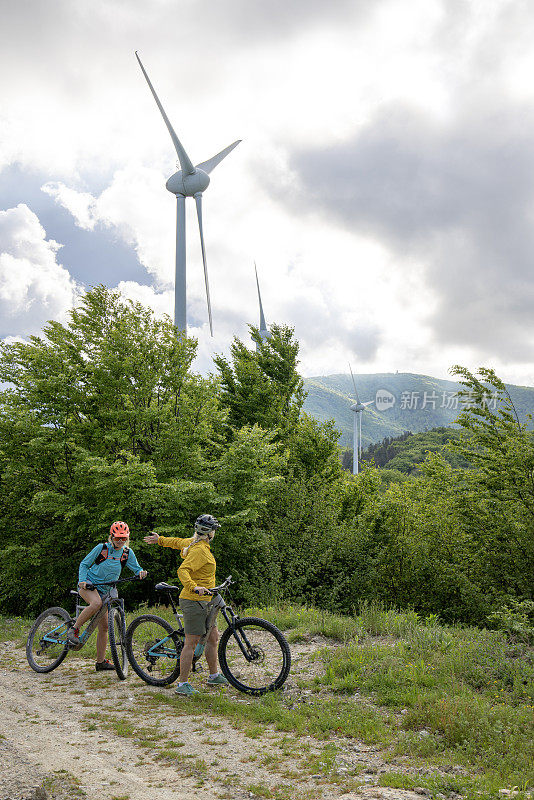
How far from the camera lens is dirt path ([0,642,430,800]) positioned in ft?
13.7

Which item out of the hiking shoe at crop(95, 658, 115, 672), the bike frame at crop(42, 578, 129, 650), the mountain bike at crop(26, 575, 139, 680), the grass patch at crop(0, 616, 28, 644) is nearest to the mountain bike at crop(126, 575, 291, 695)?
the mountain bike at crop(26, 575, 139, 680)

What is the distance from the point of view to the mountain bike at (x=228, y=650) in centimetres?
645

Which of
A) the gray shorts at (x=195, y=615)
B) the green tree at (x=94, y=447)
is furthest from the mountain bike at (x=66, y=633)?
the green tree at (x=94, y=447)

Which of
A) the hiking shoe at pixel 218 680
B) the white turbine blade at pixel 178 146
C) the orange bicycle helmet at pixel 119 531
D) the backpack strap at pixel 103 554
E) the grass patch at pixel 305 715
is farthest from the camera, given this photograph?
the white turbine blade at pixel 178 146

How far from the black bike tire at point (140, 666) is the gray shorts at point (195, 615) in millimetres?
692

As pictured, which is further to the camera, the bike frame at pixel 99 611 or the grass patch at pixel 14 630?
the grass patch at pixel 14 630

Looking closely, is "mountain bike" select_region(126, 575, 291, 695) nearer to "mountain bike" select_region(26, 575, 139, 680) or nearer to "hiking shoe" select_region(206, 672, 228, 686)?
"hiking shoe" select_region(206, 672, 228, 686)

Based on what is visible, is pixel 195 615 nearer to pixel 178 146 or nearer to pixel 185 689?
pixel 185 689

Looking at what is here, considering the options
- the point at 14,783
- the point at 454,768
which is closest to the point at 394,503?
the point at 454,768

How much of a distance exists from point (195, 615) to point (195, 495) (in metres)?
9.39

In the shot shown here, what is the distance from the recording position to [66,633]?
8.19m

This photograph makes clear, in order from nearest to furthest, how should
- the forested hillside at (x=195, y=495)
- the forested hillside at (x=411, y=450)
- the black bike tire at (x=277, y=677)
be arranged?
1. the black bike tire at (x=277, y=677)
2. the forested hillside at (x=195, y=495)
3. the forested hillside at (x=411, y=450)

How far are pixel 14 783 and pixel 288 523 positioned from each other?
42.8ft

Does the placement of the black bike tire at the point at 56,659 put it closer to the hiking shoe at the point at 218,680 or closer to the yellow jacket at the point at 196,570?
the hiking shoe at the point at 218,680
